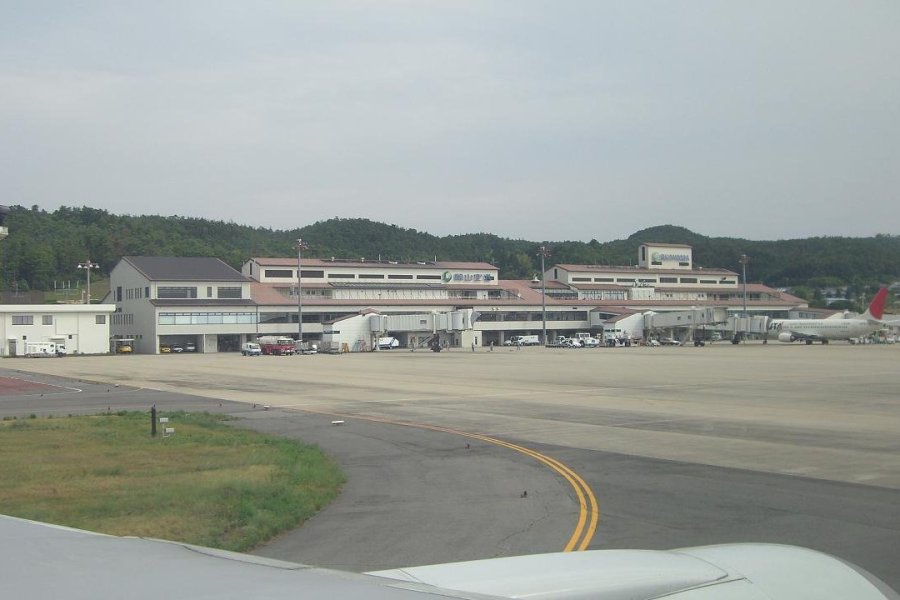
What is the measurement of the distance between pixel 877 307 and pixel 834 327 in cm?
773

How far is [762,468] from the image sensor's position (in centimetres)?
1762

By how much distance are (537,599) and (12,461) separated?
1928cm

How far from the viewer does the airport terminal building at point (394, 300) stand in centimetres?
11169

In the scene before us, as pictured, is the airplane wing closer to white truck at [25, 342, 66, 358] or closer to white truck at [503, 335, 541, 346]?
→ white truck at [503, 335, 541, 346]

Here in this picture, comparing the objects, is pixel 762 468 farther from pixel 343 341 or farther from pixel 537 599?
pixel 343 341

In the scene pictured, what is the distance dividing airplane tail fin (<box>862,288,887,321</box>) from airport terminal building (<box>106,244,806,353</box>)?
17518mm

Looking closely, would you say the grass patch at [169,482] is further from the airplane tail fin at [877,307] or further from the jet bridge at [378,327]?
the airplane tail fin at [877,307]

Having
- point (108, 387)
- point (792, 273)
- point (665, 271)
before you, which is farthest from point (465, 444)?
point (792, 273)

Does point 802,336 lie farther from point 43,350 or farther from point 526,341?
point 43,350

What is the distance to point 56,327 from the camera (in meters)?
103

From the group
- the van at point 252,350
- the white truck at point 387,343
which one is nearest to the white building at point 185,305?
the van at point 252,350

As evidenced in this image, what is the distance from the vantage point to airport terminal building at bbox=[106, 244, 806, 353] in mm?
111688

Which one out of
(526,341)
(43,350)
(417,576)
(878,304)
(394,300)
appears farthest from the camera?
(394,300)

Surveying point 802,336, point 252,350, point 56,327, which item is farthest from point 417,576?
point 802,336
